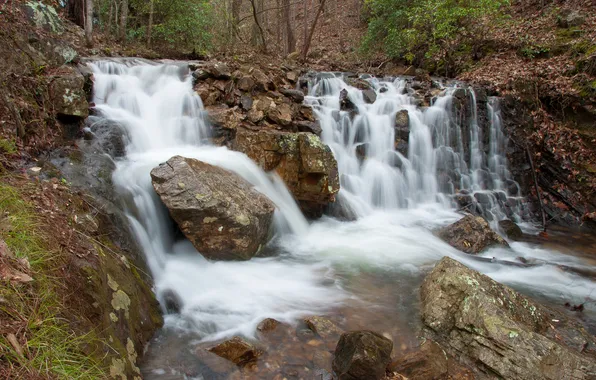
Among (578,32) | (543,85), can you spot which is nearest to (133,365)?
(543,85)

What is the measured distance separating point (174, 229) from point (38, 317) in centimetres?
340

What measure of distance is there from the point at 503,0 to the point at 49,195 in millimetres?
14411

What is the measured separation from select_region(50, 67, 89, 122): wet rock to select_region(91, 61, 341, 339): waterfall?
735 millimetres

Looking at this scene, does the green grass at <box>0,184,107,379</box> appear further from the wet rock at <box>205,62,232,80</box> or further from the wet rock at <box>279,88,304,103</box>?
the wet rock at <box>279,88,304,103</box>

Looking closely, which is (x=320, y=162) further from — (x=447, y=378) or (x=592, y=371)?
(x=592, y=371)

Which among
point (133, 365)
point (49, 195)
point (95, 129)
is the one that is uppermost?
point (95, 129)

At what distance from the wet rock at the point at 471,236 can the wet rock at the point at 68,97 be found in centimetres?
682

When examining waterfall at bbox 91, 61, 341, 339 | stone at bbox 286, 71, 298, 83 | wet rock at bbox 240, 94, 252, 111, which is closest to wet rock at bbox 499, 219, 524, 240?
waterfall at bbox 91, 61, 341, 339

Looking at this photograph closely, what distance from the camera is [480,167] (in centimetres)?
997

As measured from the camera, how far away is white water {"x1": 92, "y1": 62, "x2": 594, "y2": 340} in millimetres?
4758

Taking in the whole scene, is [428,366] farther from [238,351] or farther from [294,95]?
[294,95]

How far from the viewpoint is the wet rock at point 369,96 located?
10.2m

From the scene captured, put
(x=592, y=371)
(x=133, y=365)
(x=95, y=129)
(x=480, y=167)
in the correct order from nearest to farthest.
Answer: (x=133, y=365) < (x=592, y=371) < (x=95, y=129) < (x=480, y=167)

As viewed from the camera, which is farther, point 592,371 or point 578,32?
point 578,32
